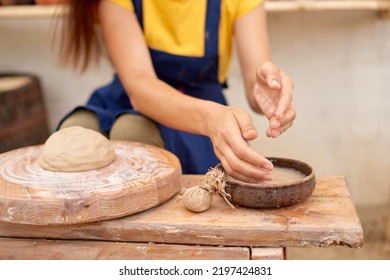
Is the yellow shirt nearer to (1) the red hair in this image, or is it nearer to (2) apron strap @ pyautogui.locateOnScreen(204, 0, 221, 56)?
(2) apron strap @ pyautogui.locateOnScreen(204, 0, 221, 56)

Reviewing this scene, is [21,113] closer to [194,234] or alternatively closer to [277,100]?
[277,100]

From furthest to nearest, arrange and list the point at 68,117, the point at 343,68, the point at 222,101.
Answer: the point at 343,68
the point at 222,101
the point at 68,117

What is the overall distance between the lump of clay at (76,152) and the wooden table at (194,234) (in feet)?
0.49

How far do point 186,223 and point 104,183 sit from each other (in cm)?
20

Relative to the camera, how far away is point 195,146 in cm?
172

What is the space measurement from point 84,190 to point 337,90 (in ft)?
6.41

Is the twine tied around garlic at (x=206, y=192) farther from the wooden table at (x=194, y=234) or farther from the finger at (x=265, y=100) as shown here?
the finger at (x=265, y=100)

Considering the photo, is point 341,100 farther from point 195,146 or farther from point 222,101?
point 195,146

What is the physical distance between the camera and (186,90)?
1.86m

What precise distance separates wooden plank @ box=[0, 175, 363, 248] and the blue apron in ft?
1.53

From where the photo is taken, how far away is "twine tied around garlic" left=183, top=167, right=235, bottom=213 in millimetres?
1196

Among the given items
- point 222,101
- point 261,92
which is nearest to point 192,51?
point 222,101

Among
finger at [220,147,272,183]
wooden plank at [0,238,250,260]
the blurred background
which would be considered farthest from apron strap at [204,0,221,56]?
the blurred background
